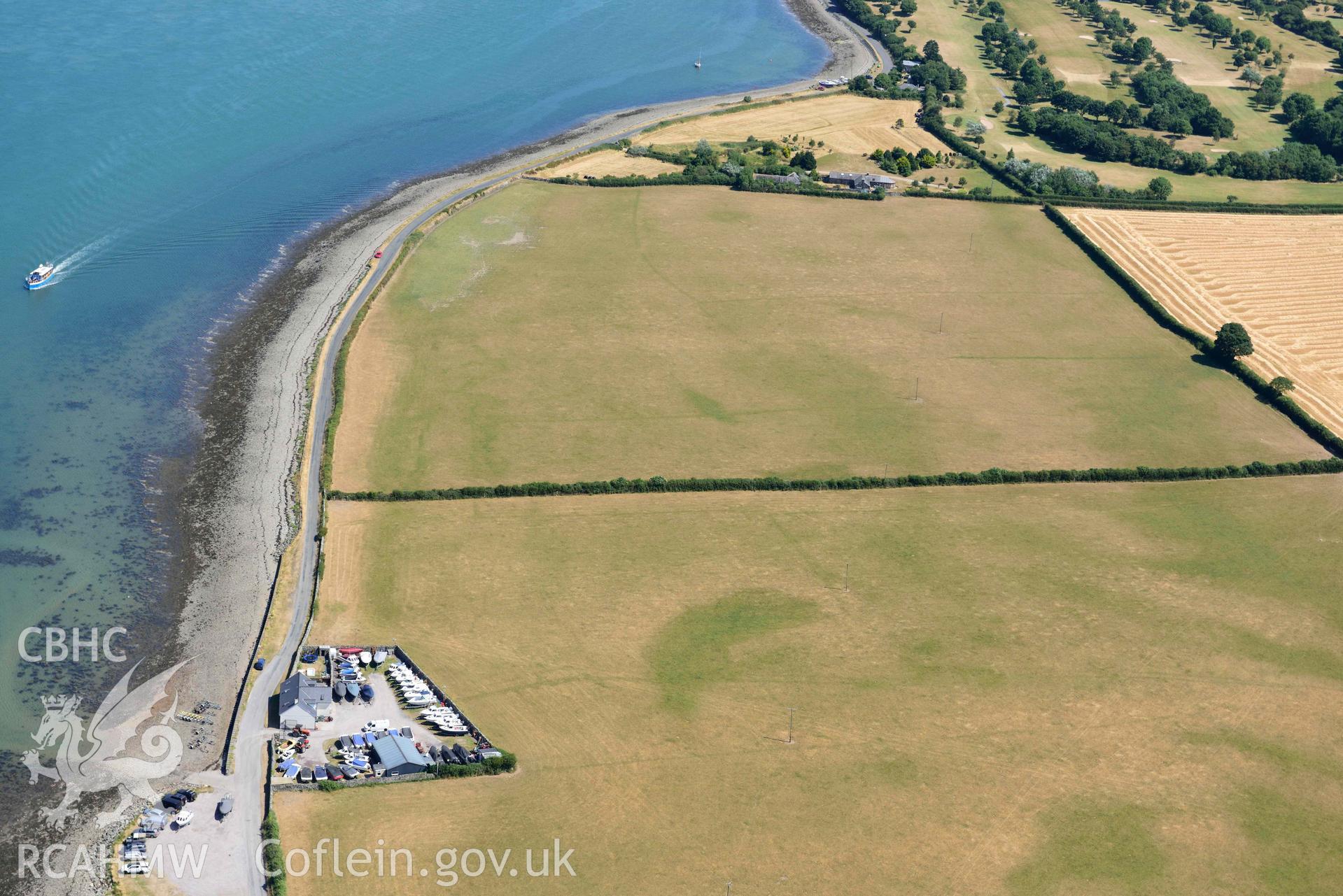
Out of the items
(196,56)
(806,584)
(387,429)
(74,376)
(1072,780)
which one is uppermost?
(196,56)

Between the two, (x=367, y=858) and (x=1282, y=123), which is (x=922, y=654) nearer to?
(x=367, y=858)

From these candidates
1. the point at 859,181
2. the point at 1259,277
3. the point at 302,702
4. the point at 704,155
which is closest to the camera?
the point at 302,702

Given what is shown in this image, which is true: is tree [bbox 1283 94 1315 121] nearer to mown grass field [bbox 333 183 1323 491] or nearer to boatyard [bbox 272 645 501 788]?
mown grass field [bbox 333 183 1323 491]

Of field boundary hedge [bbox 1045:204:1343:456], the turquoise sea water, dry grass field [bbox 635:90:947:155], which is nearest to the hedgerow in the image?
the turquoise sea water

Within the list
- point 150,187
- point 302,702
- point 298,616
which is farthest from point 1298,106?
point 302,702

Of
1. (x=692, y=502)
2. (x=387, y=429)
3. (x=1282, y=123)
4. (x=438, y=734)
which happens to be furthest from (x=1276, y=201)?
(x=438, y=734)

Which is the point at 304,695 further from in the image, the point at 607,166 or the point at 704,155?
the point at 704,155
